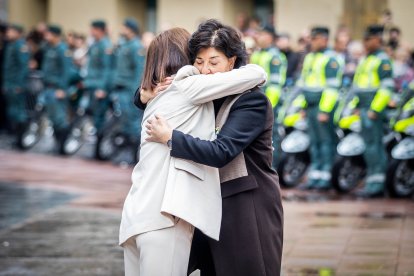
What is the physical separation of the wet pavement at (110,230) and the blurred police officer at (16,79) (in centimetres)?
385

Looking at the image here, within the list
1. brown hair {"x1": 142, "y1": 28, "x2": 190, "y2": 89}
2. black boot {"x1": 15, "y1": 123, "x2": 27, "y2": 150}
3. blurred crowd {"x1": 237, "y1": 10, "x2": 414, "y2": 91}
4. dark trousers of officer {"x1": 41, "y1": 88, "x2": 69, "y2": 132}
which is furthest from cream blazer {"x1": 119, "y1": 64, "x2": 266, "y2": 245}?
black boot {"x1": 15, "y1": 123, "x2": 27, "y2": 150}

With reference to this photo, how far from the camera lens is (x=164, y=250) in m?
4.20

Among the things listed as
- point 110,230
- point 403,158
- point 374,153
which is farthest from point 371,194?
point 110,230

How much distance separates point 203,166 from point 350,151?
786cm

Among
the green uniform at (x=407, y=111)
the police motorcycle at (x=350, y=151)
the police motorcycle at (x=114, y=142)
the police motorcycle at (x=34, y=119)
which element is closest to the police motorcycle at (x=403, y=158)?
the green uniform at (x=407, y=111)

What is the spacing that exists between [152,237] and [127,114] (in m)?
10.8

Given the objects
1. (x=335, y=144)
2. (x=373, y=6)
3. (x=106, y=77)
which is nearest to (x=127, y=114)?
(x=106, y=77)

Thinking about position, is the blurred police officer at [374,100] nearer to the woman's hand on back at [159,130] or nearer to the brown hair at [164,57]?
the brown hair at [164,57]

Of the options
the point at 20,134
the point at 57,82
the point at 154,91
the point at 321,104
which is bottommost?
the point at 20,134

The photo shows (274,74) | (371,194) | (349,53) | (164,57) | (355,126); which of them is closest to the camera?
(164,57)

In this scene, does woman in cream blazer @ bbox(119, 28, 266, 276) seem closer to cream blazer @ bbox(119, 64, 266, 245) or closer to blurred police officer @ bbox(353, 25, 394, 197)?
cream blazer @ bbox(119, 64, 266, 245)

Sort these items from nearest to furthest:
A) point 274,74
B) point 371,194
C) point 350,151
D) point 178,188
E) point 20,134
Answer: point 178,188 → point 371,194 → point 350,151 → point 274,74 → point 20,134

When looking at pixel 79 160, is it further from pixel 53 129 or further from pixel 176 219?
pixel 176 219

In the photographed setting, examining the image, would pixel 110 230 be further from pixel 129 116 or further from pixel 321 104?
pixel 129 116
